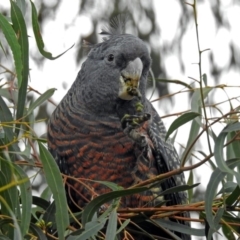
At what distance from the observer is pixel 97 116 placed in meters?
3.42

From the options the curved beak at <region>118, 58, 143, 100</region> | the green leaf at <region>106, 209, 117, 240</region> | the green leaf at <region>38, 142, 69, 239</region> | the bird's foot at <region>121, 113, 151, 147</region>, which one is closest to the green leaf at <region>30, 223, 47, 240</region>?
the green leaf at <region>38, 142, 69, 239</region>

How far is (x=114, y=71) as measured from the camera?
A: 3.30 m

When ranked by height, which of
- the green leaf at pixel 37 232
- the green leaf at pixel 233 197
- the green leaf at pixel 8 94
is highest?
the green leaf at pixel 8 94

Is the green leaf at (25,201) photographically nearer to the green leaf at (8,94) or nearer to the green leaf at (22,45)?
the green leaf at (22,45)

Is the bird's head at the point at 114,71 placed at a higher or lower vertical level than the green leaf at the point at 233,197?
higher

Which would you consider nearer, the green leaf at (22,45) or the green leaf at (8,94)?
the green leaf at (22,45)

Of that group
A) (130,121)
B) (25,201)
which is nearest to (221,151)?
(25,201)

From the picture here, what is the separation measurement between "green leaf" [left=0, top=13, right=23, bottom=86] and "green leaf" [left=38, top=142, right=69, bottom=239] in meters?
0.25

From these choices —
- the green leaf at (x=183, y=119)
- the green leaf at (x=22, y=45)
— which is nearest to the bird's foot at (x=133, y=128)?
the green leaf at (x=183, y=119)

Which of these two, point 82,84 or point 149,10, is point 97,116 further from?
point 149,10

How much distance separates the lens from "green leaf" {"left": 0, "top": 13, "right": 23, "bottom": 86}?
2178mm

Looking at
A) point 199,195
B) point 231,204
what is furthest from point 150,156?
point 199,195

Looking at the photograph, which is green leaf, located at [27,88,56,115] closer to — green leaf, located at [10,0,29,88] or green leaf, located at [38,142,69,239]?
green leaf, located at [10,0,29,88]

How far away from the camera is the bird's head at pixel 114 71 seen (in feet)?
10.4
